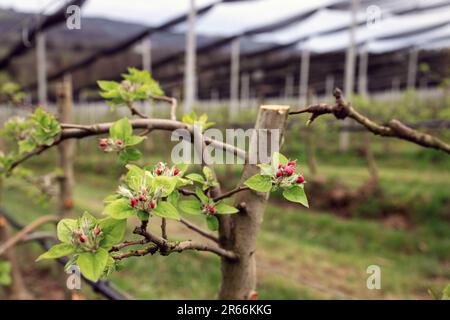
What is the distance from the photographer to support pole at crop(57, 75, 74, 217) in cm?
280

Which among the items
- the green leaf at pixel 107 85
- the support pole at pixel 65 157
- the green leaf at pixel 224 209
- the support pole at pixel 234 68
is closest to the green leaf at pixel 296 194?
the green leaf at pixel 224 209

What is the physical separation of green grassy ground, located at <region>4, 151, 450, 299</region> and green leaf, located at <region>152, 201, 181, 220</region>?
6.93 feet

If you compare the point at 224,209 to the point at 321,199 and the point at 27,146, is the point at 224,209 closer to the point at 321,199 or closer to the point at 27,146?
the point at 27,146

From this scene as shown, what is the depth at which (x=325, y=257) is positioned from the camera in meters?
5.24

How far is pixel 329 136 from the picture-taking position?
39.6 ft

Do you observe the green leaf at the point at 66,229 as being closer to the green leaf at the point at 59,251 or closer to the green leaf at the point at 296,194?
the green leaf at the point at 59,251

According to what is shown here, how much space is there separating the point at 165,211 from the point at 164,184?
48mm

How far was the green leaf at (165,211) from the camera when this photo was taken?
0.74 meters

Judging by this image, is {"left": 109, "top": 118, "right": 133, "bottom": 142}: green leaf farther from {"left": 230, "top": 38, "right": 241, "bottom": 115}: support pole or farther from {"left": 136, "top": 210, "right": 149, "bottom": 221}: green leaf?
{"left": 230, "top": 38, "right": 241, "bottom": 115}: support pole

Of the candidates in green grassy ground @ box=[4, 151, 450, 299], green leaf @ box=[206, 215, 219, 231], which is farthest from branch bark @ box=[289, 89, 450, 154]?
green grassy ground @ box=[4, 151, 450, 299]

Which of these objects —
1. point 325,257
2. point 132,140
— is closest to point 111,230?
point 132,140

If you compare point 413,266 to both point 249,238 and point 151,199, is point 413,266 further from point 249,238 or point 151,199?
point 151,199

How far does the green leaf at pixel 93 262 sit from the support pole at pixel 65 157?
2188 mm

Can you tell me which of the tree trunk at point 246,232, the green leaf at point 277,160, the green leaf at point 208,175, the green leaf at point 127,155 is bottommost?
the tree trunk at point 246,232
